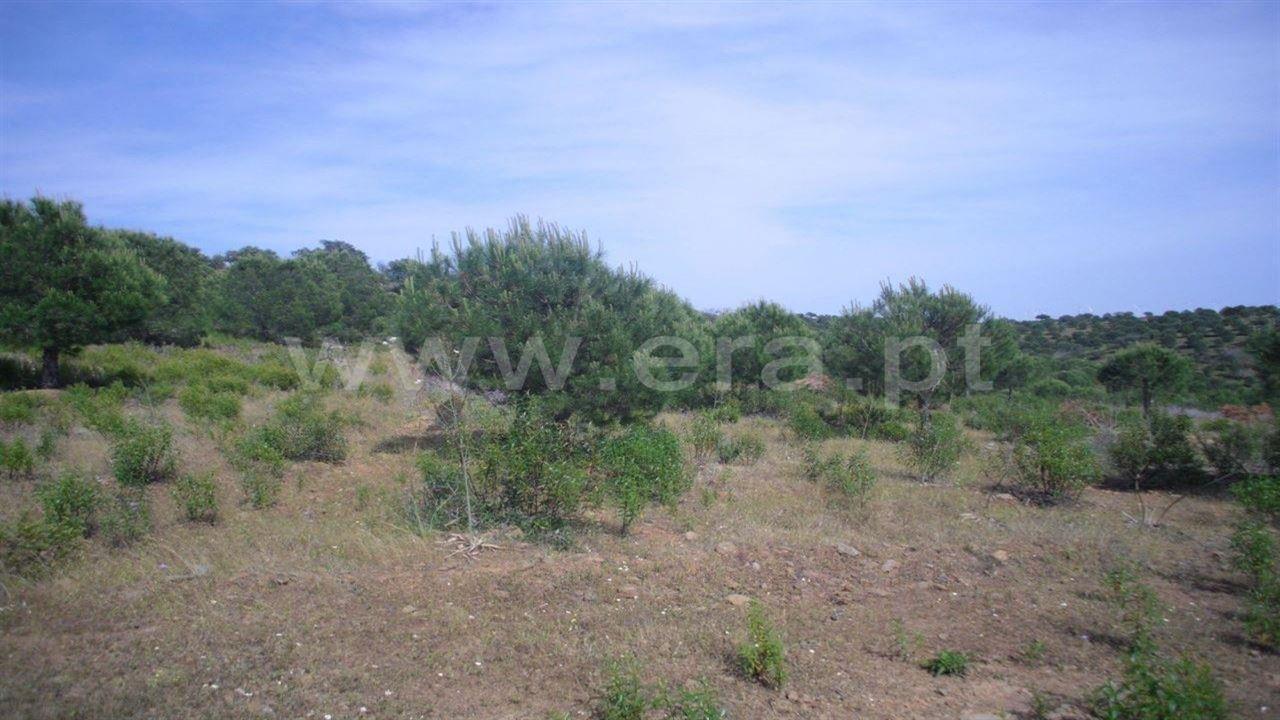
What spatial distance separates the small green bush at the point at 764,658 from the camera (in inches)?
158

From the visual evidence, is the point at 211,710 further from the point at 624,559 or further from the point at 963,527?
the point at 963,527

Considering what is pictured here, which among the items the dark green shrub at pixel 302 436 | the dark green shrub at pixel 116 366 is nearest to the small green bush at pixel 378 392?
the dark green shrub at pixel 116 366

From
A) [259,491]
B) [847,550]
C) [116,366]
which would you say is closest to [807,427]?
[847,550]

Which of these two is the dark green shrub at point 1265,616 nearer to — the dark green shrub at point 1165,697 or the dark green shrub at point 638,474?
the dark green shrub at point 1165,697

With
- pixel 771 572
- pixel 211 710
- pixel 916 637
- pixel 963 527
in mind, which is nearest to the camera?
pixel 211 710

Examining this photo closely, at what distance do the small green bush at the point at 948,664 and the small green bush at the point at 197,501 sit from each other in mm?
6614

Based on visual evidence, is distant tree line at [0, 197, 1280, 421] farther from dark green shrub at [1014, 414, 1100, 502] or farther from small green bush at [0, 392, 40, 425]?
dark green shrub at [1014, 414, 1100, 502]

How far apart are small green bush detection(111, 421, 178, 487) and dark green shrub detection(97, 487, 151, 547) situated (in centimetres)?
78

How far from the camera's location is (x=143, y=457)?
800 centimetres

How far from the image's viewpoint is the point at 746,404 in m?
19.1

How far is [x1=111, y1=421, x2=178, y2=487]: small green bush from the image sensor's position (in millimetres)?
7773

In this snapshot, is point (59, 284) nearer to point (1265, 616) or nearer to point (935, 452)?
point (935, 452)

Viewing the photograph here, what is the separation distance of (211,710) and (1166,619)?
6.23 metres

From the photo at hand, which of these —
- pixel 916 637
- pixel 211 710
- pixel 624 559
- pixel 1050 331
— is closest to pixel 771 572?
pixel 624 559
